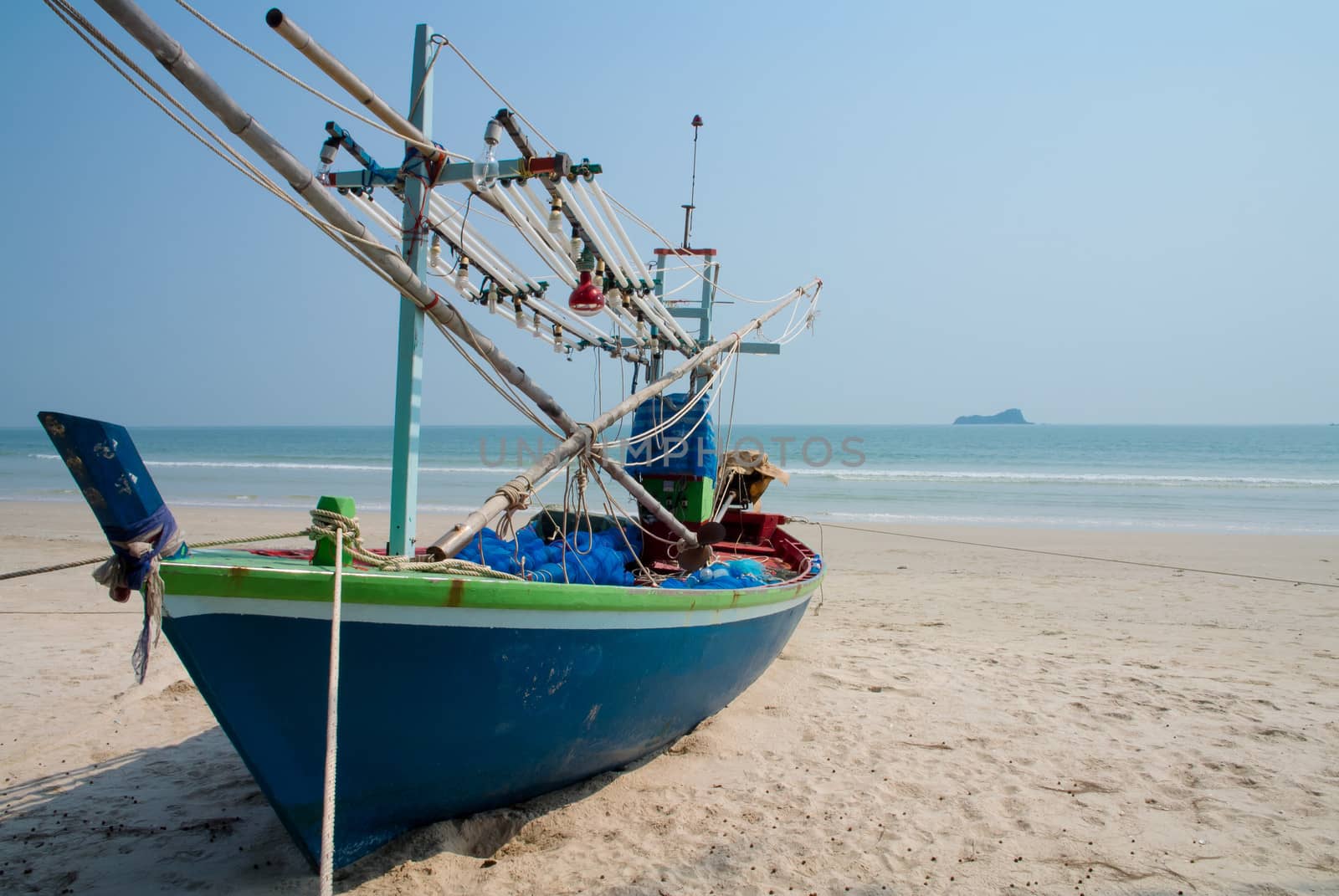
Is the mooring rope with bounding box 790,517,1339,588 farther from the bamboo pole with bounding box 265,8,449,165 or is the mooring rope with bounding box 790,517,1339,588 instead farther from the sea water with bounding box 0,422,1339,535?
the bamboo pole with bounding box 265,8,449,165

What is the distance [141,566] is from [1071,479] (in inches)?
1605

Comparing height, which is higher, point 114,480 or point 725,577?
point 114,480

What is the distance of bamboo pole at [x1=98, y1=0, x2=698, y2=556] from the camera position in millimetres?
3100

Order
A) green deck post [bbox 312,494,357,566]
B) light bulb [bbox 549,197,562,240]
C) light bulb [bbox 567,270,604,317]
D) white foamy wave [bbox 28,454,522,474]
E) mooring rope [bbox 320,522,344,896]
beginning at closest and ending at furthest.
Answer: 1. mooring rope [bbox 320,522,344,896]
2. green deck post [bbox 312,494,357,566]
3. light bulb [bbox 549,197,562,240]
4. light bulb [bbox 567,270,604,317]
5. white foamy wave [bbox 28,454,522,474]

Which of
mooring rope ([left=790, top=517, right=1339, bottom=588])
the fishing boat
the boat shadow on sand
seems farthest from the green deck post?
mooring rope ([left=790, top=517, right=1339, bottom=588])

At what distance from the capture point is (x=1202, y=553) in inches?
625

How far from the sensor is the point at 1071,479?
125ft

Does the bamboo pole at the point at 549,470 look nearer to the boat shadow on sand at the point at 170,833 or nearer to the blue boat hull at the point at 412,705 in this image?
the blue boat hull at the point at 412,705

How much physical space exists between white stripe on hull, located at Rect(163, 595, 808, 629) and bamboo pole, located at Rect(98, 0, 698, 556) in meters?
1.54

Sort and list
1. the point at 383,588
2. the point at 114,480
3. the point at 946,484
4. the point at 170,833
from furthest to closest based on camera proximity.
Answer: the point at 946,484
the point at 170,833
the point at 383,588
the point at 114,480

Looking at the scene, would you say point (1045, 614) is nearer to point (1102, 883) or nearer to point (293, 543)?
point (1102, 883)

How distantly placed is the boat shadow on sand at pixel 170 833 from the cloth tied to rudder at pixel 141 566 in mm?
1345

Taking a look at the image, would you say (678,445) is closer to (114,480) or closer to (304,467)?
(114,480)

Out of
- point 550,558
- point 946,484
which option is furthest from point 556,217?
point 946,484
